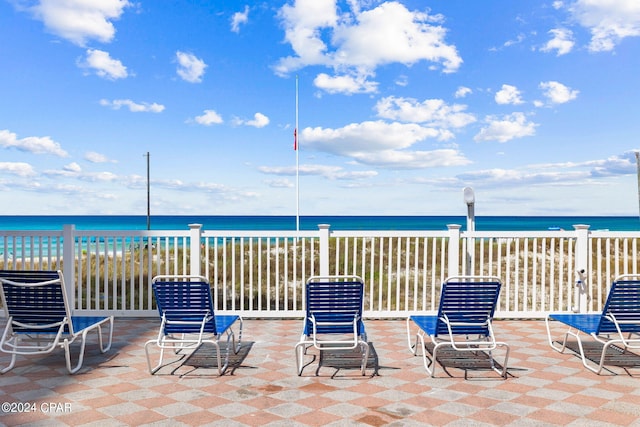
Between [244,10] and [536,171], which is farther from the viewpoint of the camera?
[536,171]

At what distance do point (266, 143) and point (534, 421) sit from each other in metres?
37.7

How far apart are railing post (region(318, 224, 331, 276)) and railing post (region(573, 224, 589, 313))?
130 inches

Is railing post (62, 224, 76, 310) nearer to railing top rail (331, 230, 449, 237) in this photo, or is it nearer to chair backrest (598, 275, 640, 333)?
railing top rail (331, 230, 449, 237)

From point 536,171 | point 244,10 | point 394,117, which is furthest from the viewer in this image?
point 536,171

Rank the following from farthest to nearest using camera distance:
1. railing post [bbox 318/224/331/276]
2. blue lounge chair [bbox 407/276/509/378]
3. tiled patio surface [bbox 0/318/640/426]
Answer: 1. railing post [bbox 318/224/331/276]
2. blue lounge chair [bbox 407/276/509/378]
3. tiled patio surface [bbox 0/318/640/426]

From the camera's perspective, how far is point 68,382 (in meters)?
4.06

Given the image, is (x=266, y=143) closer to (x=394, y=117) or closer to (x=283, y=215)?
(x=394, y=117)

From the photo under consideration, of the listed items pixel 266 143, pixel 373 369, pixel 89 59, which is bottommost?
pixel 373 369

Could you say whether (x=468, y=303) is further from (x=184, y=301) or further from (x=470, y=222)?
(x=470, y=222)

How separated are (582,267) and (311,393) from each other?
4.66 meters

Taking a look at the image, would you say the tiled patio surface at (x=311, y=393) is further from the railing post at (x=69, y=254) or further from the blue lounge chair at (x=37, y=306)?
the railing post at (x=69, y=254)

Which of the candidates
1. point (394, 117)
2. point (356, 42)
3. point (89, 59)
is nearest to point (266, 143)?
point (394, 117)

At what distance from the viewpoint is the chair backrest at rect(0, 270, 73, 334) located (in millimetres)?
4363

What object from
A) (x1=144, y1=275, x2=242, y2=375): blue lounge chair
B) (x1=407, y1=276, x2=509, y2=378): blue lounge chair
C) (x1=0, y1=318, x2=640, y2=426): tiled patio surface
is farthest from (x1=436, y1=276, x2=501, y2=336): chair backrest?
(x1=144, y1=275, x2=242, y2=375): blue lounge chair
